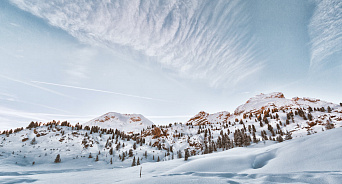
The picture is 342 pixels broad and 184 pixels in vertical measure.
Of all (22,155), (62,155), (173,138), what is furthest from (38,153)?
(173,138)

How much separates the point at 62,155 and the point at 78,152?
20.7 ft

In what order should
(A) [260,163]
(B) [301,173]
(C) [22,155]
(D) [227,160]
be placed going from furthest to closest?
(C) [22,155], (D) [227,160], (A) [260,163], (B) [301,173]

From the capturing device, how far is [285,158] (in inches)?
311

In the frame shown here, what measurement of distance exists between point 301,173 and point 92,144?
283 feet

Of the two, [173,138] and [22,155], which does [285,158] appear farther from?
[173,138]

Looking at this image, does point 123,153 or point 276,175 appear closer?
point 276,175

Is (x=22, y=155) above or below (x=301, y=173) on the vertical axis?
below

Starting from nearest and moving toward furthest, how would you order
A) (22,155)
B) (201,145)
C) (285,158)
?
(285,158) → (22,155) → (201,145)

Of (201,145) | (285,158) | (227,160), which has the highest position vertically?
(285,158)

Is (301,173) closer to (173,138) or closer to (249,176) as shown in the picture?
(249,176)

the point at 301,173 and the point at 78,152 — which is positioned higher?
the point at 301,173

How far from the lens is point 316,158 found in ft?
22.3

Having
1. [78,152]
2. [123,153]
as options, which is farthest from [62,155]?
[123,153]

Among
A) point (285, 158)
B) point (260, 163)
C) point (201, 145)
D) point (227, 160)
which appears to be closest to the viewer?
point (285, 158)
